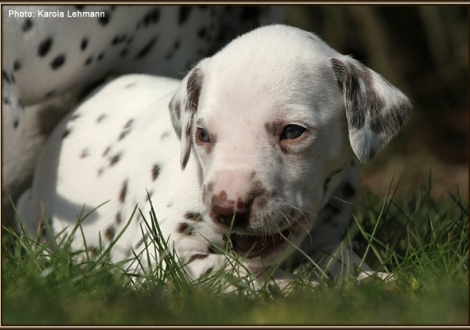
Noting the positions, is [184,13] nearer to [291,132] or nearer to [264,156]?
[291,132]

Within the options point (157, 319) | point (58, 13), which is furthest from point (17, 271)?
point (58, 13)

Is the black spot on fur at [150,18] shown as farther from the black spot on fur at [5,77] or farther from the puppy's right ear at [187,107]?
the puppy's right ear at [187,107]

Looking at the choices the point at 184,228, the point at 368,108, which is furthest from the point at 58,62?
the point at 368,108

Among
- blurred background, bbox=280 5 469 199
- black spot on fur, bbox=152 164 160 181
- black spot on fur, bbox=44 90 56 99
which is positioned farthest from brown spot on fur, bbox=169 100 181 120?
blurred background, bbox=280 5 469 199

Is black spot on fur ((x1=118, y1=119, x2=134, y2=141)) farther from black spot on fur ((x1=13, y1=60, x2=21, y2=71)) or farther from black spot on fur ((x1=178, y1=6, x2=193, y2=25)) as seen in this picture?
black spot on fur ((x1=178, y1=6, x2=193, y2=25))

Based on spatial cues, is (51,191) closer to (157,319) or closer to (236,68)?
(236,68)

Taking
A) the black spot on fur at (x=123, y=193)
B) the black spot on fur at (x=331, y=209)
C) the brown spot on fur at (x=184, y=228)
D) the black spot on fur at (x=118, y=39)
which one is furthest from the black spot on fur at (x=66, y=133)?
the black spot on fur at (x=331, y=209)
